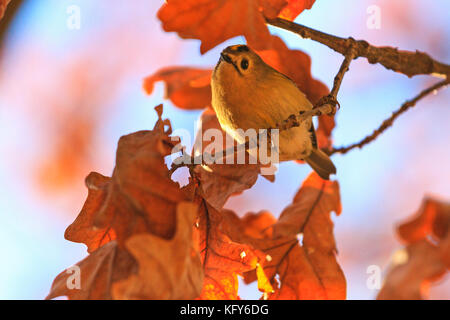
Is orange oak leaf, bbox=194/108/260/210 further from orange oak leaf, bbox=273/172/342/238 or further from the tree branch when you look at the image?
the tree branch

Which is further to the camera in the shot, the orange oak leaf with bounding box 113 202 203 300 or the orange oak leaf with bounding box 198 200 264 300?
the orange oak leaf with bounding box 198 200 264 300

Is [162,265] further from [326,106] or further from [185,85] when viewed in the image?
[185,85]

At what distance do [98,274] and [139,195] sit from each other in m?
0.17

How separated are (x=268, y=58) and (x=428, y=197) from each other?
0.84 meters

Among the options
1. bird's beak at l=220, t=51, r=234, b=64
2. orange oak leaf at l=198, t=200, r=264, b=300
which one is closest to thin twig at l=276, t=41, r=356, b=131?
orange oak leaf at l=198, t=200, r=264, b=300

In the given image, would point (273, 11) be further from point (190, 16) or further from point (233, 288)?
point (233, 288)

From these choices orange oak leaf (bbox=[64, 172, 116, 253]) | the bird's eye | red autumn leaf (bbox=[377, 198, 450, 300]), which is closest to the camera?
red autumn leaf (bbox=[377, 198, 450, 300])

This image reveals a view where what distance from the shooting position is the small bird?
4.71ft

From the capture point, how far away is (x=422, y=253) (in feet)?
1.98

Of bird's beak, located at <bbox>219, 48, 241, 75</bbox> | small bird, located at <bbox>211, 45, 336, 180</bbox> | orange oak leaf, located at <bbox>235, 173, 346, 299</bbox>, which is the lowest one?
orange oak leaf, located at <bbox>235, 173, 346, 299</bbox>

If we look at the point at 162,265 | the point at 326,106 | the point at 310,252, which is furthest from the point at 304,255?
the point at 162,265

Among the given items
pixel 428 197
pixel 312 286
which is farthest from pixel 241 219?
pixel 428 197

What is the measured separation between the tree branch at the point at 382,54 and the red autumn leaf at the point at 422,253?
24.6 inches

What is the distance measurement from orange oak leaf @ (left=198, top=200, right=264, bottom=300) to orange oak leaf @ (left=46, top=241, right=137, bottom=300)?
27 centimetres
